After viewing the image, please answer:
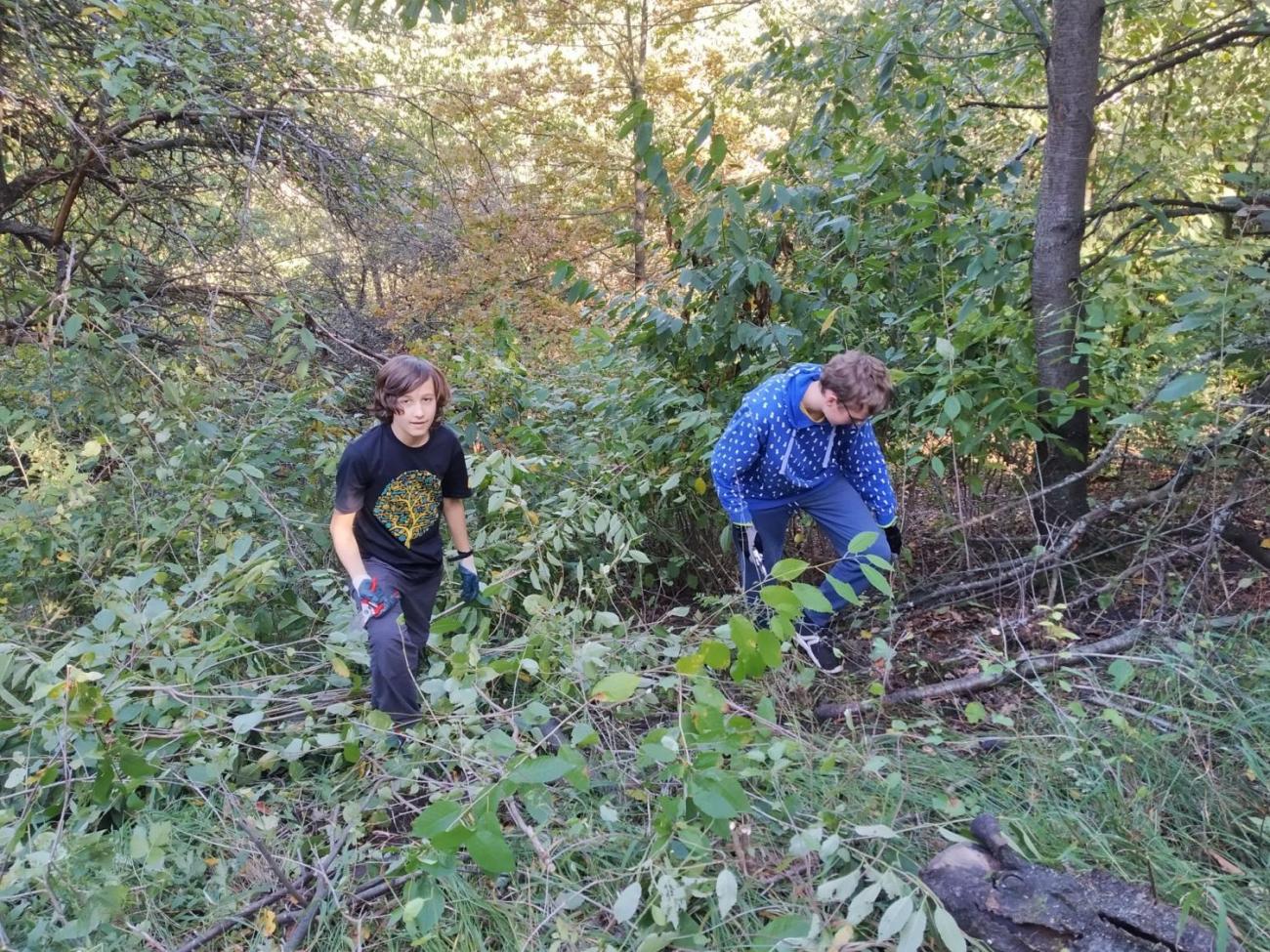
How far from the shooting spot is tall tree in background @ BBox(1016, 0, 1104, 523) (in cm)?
314

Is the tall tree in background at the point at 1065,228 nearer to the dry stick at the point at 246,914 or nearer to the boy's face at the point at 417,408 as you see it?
the boy's face at the point at 417,408

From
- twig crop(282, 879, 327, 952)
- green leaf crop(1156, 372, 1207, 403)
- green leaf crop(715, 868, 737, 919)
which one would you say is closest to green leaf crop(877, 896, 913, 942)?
green leaf crop(715, 868, 737, 919)

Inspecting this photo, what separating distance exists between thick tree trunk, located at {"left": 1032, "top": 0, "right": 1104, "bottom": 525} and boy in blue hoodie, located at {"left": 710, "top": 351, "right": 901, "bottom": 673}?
708mm

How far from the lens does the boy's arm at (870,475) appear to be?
3168 mm

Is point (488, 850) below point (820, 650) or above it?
above

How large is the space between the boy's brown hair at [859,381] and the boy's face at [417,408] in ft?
4.57

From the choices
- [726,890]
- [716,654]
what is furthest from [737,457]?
[726,890]

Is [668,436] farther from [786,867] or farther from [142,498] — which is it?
[142,498]

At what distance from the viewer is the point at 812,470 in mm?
3123

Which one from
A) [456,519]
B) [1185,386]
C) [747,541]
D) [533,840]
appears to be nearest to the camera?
[533,840]

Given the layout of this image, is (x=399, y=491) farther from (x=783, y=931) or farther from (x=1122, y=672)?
(x=1122, y=672)

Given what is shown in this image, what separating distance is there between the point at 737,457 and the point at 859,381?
0.58 metres

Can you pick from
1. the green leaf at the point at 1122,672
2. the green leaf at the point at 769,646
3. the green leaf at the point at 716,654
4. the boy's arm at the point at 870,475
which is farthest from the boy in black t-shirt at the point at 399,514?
the green leaf at the point at 1122,672

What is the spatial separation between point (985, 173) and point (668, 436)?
2046mm
